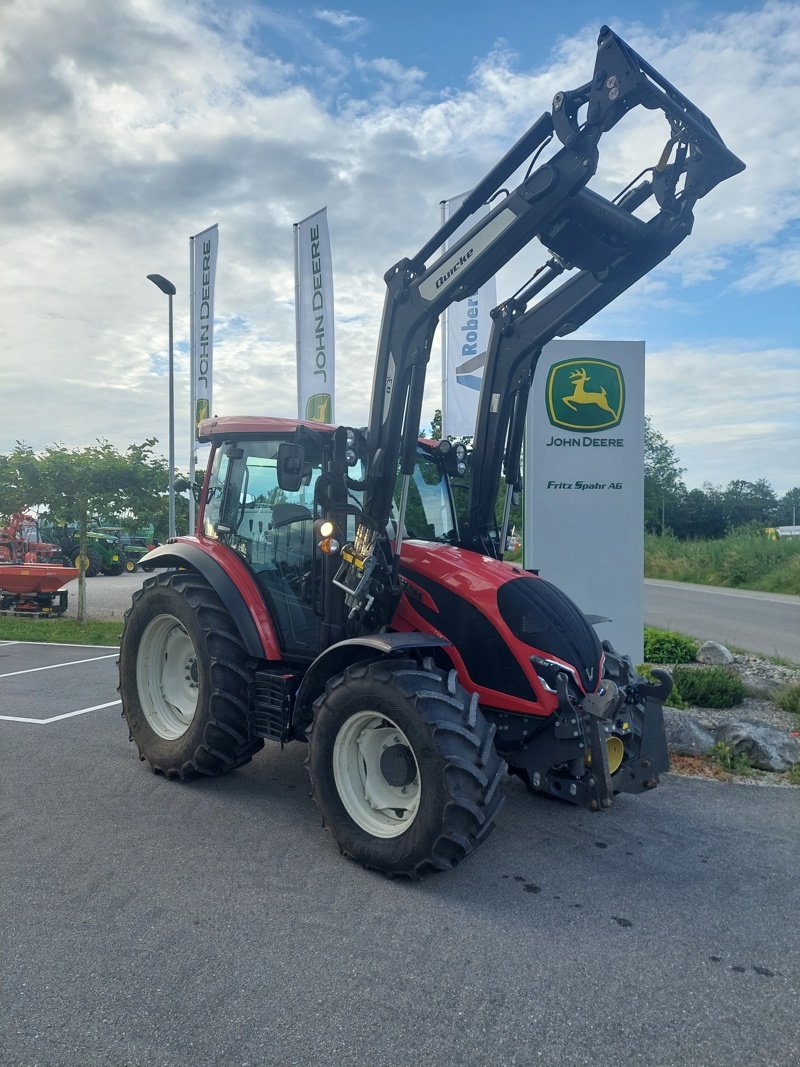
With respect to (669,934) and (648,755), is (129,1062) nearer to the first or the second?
(669,934)

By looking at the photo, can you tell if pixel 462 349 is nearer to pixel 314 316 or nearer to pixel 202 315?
pixel 314 316

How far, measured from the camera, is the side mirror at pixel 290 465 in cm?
436

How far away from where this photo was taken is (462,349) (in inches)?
541

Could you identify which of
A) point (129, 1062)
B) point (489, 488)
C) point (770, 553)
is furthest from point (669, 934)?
point (770, 553)

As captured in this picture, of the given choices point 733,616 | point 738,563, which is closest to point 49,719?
point 733,616

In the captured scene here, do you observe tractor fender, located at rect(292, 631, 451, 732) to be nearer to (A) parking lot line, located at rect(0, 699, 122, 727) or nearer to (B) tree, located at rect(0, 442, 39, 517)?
(A) parking lot line, located at rect(0, 699, 122, 727)

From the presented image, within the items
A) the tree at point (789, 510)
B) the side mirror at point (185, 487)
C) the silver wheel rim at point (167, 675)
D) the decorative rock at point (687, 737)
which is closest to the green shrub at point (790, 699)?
the decorative rock at point (687, 737)

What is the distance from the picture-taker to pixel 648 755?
4.19 m

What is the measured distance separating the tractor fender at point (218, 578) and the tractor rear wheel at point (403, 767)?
938mm

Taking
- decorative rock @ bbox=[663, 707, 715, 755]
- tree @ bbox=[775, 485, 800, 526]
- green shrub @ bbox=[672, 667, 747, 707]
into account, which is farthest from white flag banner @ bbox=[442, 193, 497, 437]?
tree @ bbox=[775, 485, 800, 526]

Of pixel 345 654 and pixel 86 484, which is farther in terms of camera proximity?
pixel 86 484

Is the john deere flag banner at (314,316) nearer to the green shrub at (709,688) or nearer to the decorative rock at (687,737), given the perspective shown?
the green shrub at (709,688)

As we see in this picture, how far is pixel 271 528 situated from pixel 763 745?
387cm

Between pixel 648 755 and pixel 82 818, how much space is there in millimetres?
3227
